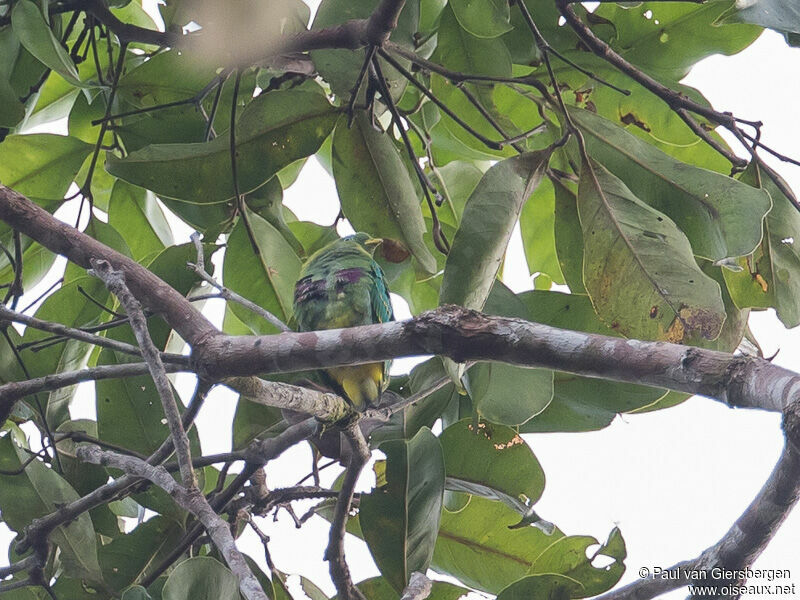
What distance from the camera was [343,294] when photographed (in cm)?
206

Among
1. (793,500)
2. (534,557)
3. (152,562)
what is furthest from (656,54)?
(152,562)

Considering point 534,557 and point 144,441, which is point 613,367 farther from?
point 144,441

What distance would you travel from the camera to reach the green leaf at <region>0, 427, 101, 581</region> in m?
1.62

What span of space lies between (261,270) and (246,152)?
274 millimetres

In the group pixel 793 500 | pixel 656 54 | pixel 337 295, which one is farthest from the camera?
pixel 337 295

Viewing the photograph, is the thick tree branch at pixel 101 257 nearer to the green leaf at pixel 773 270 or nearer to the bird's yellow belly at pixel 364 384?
the bird's yellow belly at pixel 364 384

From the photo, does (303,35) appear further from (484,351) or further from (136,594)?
(136,594)

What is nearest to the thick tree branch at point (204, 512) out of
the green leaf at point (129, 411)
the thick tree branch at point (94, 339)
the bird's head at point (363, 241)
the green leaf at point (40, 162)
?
the thick tree branch at point (94, 339)

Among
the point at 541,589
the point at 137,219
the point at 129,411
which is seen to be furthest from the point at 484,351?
the point at 137,219

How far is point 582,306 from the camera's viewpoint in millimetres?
1695

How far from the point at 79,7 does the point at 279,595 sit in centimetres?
120

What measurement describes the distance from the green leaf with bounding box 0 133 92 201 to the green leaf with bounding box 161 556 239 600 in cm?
96

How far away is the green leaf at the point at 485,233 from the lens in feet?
4.46

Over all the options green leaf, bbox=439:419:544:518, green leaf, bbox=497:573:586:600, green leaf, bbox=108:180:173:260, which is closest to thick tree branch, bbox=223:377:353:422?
green leaf, bbox=439:419:544:518
